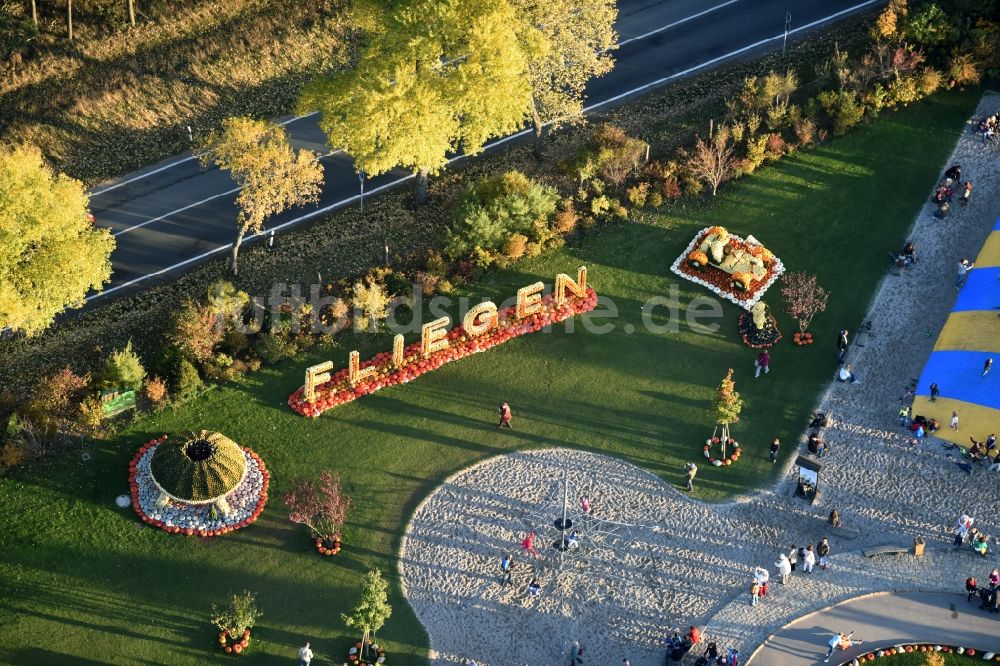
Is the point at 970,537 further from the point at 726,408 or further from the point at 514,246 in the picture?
the point at 514,246

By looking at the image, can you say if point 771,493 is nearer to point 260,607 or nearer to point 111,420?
point 260,607

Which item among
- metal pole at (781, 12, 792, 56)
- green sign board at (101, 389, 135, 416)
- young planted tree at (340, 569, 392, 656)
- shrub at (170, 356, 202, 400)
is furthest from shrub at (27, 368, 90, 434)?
metal pole at (781, 12, 792, 56)

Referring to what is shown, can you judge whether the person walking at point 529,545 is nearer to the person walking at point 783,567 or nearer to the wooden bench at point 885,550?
the person walking at point 783,567

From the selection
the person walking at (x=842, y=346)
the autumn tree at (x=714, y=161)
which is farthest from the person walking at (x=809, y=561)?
the autumn tree at (x=714, y=161)

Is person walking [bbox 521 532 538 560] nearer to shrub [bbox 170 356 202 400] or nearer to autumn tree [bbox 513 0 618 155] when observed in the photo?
shrub [bbox 170 356 202 400]

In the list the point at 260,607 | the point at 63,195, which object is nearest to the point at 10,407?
the point at 63,195

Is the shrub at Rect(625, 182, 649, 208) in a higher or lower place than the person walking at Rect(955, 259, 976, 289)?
higher

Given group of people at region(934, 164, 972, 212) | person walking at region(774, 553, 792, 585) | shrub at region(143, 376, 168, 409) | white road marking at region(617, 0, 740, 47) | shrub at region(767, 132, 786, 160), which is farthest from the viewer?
white road marking at region(617, 0, 740, 47)
